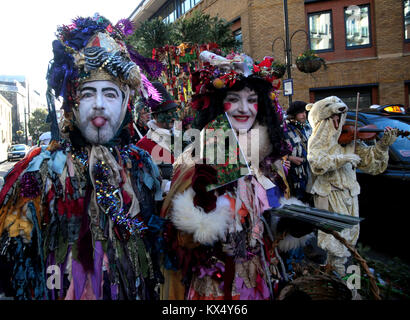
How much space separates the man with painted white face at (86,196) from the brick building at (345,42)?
12.0 m

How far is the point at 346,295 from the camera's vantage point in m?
1.78

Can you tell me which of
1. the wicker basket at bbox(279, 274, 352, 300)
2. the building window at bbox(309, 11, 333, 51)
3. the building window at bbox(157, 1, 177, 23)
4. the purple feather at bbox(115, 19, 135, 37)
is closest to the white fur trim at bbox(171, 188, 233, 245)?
the wicker basket at bbox(279, 274, 352, 300)

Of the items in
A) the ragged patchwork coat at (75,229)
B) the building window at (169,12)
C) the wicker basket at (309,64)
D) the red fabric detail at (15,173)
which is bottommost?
the ragged patchwork coat at (75,229)

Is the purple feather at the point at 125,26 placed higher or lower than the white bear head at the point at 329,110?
higher

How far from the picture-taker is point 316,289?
1.80m

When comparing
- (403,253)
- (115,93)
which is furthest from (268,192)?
(403,253)

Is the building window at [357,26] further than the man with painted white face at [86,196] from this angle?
Yes

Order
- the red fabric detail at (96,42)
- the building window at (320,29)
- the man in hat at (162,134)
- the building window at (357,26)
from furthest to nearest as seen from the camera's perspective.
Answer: the building window at (320,29)
the building window at (357,26)
the man in hat at (162,134)
the red fabric detail at (96,42)

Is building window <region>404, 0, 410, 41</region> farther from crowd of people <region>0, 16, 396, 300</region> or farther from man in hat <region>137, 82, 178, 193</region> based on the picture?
crowd of people <region>0, 16, 396, 300</region>

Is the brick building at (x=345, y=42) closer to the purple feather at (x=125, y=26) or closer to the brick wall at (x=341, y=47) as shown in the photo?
the brick wall at (x=341, y=47)

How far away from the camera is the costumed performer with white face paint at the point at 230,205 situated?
1.94 meters

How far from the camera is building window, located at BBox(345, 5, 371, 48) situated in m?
13.3

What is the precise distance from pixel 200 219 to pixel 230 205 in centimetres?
25

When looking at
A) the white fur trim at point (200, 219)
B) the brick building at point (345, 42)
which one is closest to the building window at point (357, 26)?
the brick building at point (345, 42)
